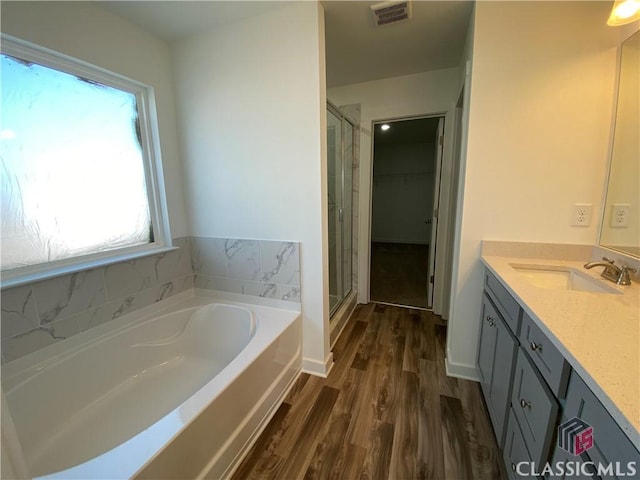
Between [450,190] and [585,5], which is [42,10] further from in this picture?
[450,190]

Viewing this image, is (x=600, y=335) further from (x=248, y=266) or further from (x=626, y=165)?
(x=248, y=266)

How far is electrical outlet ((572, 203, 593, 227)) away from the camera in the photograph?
1484mm

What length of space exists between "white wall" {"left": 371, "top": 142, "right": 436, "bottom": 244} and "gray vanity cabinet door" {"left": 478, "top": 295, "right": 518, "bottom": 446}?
459 cm

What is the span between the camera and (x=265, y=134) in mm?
1744

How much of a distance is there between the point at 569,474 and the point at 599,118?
5.69ft

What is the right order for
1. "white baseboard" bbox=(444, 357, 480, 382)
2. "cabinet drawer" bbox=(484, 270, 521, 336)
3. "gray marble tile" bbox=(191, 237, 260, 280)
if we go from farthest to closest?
"gray marble tile" bbox=(191, 237, 260, 280) → "white baseboard" bbox=(444, 357, 480, 382) → "cabinet drawer" bbox=(484, 270, 521, 336)

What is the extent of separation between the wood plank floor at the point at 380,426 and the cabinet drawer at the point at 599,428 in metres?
0.83

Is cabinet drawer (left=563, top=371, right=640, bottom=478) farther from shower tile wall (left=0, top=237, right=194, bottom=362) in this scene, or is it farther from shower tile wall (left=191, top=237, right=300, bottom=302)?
shower tile wall (left=0, top=237, right=194, bottom=362)

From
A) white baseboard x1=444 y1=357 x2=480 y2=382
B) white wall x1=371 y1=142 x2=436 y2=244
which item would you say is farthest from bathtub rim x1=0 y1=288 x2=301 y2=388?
white wall x1=371 y1=142 x2=436 y2=244

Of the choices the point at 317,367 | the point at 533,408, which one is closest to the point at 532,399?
the point at 533,408

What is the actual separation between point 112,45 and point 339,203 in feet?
6.61

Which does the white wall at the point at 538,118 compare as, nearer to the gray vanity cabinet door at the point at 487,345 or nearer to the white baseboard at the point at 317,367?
the gray vanity cabinet door at the point at 487,345

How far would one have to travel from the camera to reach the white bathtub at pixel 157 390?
0.99 m

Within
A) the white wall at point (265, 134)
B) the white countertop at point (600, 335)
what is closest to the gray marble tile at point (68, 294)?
the white wall at point (265, 134)
